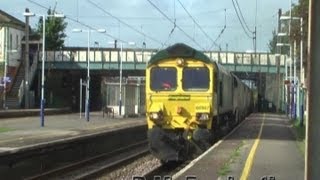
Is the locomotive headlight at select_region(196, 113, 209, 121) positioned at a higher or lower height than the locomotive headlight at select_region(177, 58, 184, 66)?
lower

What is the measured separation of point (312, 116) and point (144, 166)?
17472 mm

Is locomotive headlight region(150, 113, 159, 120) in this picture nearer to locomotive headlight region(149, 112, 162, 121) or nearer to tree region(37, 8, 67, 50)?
locomotive headlight region(149, 112, 162, 121)

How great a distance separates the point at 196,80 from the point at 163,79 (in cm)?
104

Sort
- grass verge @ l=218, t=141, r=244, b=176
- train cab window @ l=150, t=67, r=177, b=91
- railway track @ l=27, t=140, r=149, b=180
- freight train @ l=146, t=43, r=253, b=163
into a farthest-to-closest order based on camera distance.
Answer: train cab window @ l=150, t=67, r=177, b=91 → freight train @ l=146, t=43, r=253, b=163 → railway track @ l=27, t=140, r=149, b=180 → grass verge @ l=218, t=141, r=244, b=176

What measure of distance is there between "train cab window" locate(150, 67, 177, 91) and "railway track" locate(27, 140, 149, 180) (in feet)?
10.1

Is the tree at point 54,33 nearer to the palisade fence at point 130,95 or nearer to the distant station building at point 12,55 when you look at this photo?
the distant station building at point 12,55

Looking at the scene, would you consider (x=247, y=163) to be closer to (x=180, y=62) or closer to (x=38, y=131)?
(x=180, y=62)

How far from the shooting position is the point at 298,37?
31.3 metres

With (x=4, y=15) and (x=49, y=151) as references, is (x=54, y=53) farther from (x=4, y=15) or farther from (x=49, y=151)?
(x=49, y=151)

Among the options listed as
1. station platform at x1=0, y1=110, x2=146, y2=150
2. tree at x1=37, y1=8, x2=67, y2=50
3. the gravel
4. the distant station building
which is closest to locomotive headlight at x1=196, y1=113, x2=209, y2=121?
the gravel

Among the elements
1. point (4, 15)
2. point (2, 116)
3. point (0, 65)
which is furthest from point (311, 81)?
point (4, 15)

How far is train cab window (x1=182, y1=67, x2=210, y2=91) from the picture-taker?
20.6 metres

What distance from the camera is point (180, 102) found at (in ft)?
66.6

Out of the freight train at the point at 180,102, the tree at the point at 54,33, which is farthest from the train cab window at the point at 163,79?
the tree at the point at 54,33
